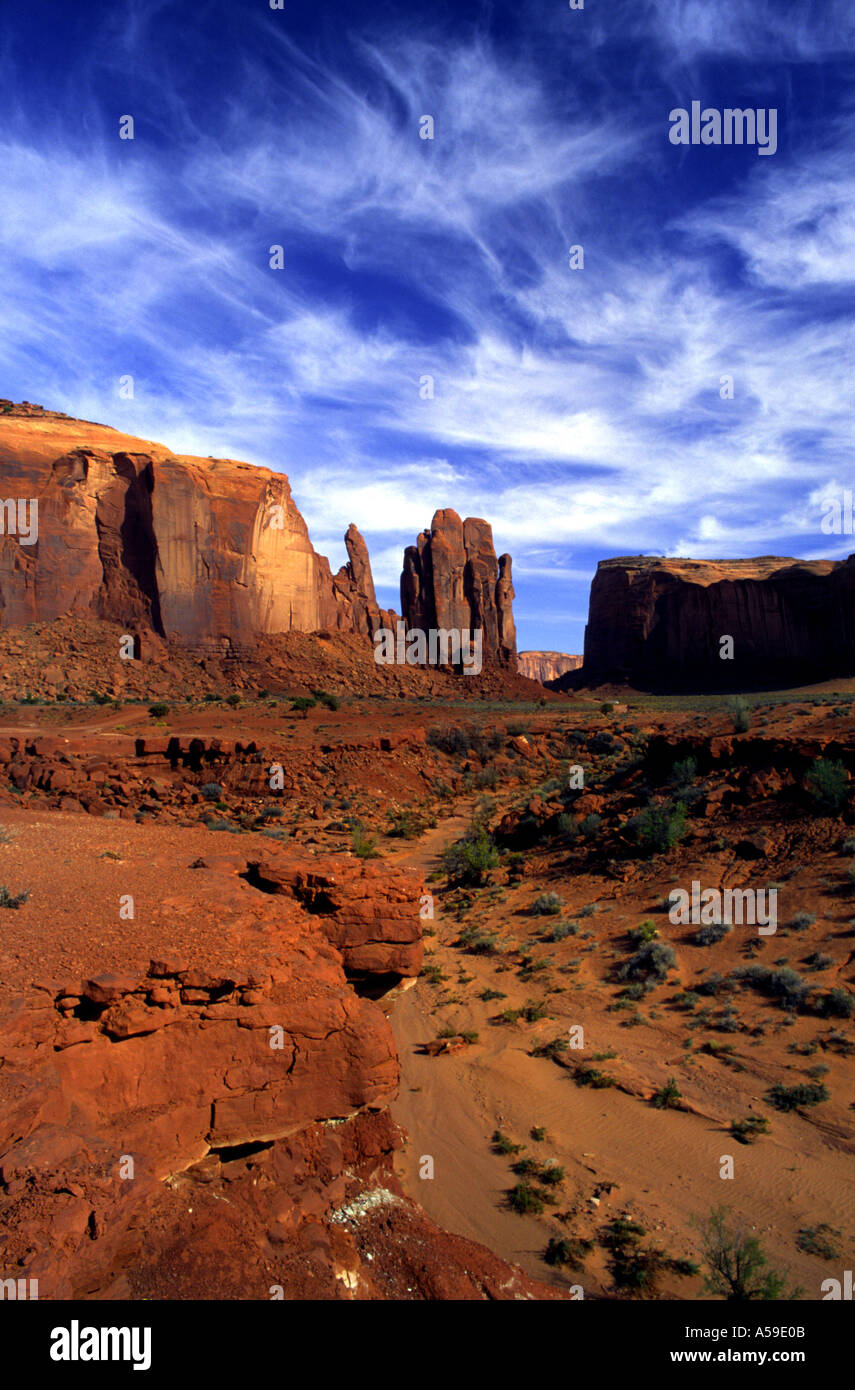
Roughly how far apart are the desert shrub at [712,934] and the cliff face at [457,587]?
71435mm

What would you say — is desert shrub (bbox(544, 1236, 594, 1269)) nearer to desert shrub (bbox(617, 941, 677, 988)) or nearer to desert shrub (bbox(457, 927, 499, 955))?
desert shrub (bbox(617, 941, 677, 988))

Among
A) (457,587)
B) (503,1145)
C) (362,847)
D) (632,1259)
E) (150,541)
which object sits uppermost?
(457,587)

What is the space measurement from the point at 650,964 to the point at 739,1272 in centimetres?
606

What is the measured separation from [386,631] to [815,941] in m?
72.7

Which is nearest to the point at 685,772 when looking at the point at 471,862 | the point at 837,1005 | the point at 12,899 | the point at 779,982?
the point at 471,862

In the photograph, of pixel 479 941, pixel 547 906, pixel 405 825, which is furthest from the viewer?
pixel 405 825

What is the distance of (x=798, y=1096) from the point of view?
7.29m

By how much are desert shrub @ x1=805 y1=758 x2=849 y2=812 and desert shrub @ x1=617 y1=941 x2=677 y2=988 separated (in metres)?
4.84

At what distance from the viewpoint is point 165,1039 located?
5.70 m

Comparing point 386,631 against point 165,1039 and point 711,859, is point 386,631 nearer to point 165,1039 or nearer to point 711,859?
point 711,859

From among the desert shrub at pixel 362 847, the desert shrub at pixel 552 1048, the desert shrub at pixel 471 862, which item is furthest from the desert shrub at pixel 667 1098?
the desert shrub at pixel 362 847

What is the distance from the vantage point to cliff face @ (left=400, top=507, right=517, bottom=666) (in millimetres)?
83875

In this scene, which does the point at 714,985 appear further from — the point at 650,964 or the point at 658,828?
the point at 658,828

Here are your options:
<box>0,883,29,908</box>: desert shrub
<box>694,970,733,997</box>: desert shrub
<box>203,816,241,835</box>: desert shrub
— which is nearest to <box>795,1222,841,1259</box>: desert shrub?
<box>694,970,733,997</box>: desert shrub
